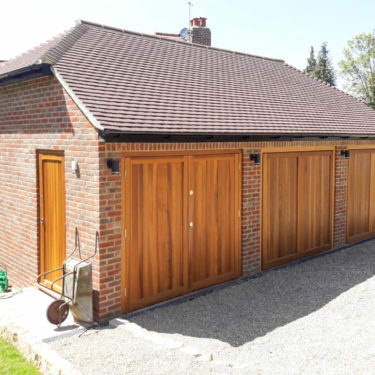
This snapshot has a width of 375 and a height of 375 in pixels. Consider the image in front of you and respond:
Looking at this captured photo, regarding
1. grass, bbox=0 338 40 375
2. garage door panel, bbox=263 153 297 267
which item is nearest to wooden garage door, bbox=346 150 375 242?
garage door panel, bbox=263 153 297 267

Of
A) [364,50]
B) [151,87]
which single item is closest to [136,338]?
[151,87]

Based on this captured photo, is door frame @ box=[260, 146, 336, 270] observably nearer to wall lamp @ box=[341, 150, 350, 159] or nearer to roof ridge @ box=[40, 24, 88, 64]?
wall lamp @ box=[341, 150, 350, 159]

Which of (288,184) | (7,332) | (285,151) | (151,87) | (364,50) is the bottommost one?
(7,332)

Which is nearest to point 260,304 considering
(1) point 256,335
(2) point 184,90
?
(1) point 256,335

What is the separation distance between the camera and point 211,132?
307 inches

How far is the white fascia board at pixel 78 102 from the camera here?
6355 millimetres

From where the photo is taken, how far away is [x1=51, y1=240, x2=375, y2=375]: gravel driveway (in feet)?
17.6

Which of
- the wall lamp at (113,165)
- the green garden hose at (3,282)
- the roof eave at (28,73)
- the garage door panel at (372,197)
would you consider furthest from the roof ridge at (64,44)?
the garage door panel at (372,197)

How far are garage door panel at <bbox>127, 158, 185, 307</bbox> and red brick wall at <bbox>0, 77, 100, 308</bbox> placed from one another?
0.70 metres

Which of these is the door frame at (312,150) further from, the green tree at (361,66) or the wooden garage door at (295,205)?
the green tree at (361,66)

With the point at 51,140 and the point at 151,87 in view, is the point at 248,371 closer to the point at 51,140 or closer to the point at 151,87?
the point at 51,140

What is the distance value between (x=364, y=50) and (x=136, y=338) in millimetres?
49647

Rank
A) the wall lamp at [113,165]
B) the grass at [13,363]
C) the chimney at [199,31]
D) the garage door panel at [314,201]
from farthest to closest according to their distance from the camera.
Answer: the chimney at [199,31] < the garage door panel at [314,201] < the wall lamp at [113,165] < the grass at [13,363]

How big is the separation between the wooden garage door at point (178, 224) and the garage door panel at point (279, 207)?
928mm
